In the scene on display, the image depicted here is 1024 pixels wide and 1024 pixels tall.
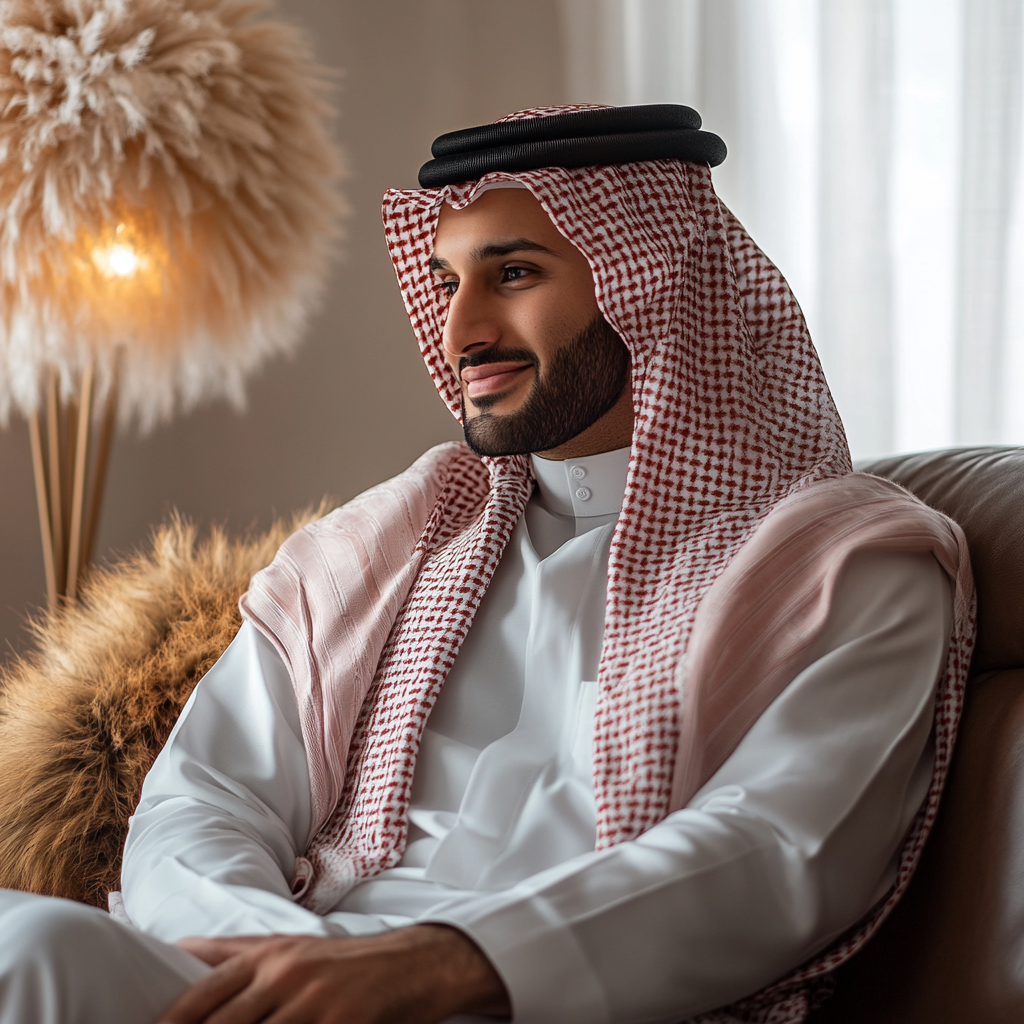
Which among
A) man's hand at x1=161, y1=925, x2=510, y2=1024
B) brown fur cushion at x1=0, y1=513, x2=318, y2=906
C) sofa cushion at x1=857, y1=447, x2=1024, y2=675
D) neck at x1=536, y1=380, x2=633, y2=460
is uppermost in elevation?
neck at x1=536, y1=380, x2=633, y2=460

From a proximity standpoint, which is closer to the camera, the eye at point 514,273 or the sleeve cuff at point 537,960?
the sleeve cuff at point 537,960

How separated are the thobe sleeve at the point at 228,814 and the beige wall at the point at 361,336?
197 centimetres

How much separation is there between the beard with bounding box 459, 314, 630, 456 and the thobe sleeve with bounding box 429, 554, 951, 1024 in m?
0.45

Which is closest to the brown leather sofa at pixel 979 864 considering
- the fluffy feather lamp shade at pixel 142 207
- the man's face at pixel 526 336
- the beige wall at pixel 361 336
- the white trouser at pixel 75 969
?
the man's face at pixel 526 336

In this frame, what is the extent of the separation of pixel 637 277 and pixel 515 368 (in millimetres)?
202

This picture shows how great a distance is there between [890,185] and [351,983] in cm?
210

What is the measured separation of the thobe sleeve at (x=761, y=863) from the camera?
0.92 metres

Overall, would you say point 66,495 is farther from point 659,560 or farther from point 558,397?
point 659,560

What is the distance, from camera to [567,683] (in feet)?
4.31

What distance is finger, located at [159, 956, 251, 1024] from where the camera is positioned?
820mm

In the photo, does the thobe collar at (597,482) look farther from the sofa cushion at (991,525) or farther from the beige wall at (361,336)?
the beige wall at (361,336)

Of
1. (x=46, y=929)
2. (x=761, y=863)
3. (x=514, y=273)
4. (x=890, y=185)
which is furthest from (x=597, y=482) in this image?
(x=890, y=185)

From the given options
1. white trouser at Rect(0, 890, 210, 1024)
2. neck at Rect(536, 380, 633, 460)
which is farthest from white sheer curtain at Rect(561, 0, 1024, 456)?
white trouser at Rect(0, 890, 210, 1024)

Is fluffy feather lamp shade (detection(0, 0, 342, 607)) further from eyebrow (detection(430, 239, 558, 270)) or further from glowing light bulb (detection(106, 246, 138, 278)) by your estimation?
A: eyebrow (detection(430, 239, 558, 270))
